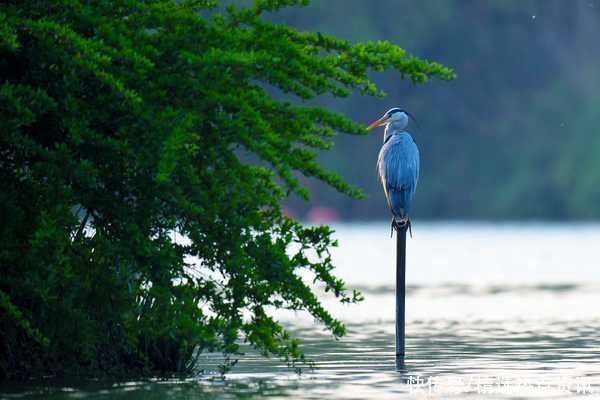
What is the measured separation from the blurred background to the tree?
77.7 meters

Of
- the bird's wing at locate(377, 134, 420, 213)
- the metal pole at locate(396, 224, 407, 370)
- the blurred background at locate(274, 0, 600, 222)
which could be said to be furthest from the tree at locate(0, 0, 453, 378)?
the blurred background at locate(274, 0, 600, 222)

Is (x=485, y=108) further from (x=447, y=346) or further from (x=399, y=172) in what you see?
(x=399, y=172)

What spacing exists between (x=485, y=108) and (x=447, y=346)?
280 feet

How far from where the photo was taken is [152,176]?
1457 centimetres

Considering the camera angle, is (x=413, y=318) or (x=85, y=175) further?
(x=413, y=318)

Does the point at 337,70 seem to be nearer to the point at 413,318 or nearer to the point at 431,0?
the point at 413,318

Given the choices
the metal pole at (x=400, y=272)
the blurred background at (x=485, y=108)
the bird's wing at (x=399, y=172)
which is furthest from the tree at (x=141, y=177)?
the blurred background at (x=485, y=108)

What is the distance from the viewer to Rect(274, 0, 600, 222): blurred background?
96.2 metres

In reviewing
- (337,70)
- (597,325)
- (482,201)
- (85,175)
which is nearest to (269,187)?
(337,70)

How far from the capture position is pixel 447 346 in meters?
19.0

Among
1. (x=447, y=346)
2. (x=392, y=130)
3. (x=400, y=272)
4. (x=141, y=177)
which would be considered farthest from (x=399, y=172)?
(x=447, y=346)

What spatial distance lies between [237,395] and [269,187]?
2629 mm

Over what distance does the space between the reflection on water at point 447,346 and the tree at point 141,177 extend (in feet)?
1.79

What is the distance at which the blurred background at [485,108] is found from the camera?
316ft
